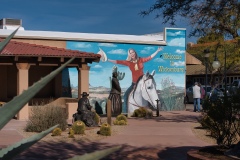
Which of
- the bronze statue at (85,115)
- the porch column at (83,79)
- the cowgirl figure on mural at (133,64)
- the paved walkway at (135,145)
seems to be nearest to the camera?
the paved walkway at (135,145)

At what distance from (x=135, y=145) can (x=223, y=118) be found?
3.81 meters

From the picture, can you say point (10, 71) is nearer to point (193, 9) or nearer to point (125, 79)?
point (125, 79)

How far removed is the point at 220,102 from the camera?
862 cm

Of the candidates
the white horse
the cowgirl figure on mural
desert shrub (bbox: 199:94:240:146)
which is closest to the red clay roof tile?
the cowgirl figure on mural

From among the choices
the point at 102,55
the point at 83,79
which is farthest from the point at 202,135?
the point at 102,55

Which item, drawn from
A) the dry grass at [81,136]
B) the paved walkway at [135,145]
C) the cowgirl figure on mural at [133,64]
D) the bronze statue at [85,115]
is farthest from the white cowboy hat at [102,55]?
the dry grass at [81,136]

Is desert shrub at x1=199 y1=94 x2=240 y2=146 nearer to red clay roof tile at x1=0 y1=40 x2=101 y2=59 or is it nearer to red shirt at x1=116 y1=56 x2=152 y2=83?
red clay roof tile at x1=0 y1=40 x2=101 y2=59

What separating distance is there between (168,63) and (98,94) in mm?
4866

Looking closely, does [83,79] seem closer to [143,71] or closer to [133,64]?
[133,64]

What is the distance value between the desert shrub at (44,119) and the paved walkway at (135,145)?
62cm

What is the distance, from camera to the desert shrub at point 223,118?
27.7ft

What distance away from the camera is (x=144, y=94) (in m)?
25.5

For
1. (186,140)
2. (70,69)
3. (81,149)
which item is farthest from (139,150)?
(70,69)

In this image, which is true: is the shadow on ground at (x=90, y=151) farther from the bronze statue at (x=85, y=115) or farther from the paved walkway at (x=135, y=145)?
the bronze statue at (x=85, y=115)
